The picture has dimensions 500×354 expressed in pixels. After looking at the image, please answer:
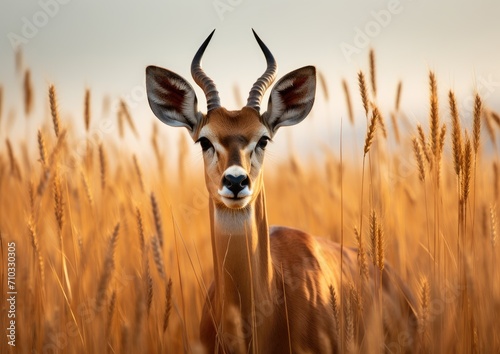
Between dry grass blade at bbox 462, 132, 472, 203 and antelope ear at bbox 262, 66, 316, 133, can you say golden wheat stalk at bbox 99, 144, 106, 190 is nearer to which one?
antelope ear at bbox 262, 66, 316, 133

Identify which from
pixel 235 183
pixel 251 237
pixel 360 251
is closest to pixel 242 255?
pixel 251 237

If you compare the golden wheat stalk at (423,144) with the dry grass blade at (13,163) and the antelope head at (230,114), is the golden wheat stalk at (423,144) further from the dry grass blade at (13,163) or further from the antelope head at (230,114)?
the dry grass blade at (13,163)

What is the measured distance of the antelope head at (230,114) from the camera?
3943 mm

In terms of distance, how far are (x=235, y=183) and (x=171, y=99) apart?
1.20 m

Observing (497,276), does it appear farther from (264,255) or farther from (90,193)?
(90,193)

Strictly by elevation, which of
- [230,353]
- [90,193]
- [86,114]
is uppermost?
[86,114]

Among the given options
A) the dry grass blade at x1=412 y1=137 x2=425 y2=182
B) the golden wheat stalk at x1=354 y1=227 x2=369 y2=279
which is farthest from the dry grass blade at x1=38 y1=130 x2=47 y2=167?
the dry grass blade at x1=412 y1=137 x2=425 y2=182

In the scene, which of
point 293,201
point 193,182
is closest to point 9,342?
point 293,201

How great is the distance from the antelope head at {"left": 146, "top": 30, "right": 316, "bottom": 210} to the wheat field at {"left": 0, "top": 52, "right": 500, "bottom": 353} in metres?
0.43

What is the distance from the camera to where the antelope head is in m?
3.94

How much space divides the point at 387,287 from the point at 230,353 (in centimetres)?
165

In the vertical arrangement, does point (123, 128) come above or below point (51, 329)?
above

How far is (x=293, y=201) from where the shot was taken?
25.1 feet

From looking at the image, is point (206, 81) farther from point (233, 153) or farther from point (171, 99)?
point (233, 153)
